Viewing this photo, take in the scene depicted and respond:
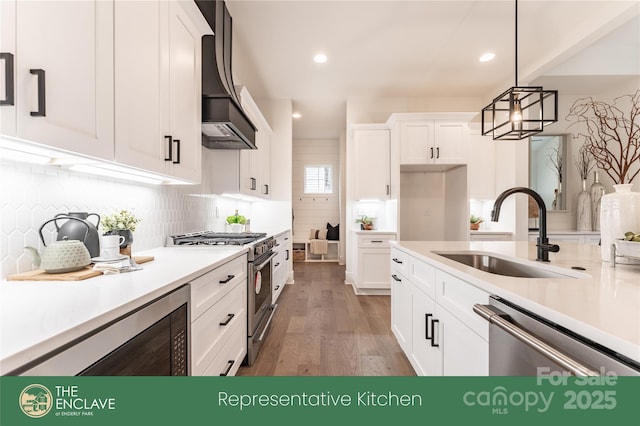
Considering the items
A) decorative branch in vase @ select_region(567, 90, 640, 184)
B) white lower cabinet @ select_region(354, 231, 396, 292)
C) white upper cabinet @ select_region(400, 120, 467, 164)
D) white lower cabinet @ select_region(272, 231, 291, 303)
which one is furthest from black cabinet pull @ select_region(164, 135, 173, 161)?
white upper cabinet @ select_region(400, 120, 467, 164)

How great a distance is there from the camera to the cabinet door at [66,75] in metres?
0.83

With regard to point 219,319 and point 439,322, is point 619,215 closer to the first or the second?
point 439,322

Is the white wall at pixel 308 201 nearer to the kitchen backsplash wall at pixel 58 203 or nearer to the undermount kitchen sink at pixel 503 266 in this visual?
the kitchen backsplash wall at pixel 58 203

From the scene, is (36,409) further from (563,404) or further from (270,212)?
(270,212)

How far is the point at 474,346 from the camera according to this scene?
1160 millimetres

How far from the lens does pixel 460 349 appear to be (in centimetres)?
128

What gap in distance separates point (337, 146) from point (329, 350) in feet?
19.1

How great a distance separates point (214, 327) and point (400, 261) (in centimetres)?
143

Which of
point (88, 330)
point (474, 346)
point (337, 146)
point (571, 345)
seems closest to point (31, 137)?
point (88, 330)

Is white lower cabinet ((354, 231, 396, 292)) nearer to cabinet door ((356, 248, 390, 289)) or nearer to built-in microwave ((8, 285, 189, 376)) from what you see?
cabinet door ((356, 248, 390, 289))

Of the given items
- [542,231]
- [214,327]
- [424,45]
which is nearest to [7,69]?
[214,327]

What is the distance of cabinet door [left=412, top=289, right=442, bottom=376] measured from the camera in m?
1.53

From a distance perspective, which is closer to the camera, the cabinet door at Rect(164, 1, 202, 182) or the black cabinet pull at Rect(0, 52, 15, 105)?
the black cabinet pull at Rect(0, 52, 15, 105)

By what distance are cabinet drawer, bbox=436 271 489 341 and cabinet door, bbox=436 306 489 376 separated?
0.10ft
